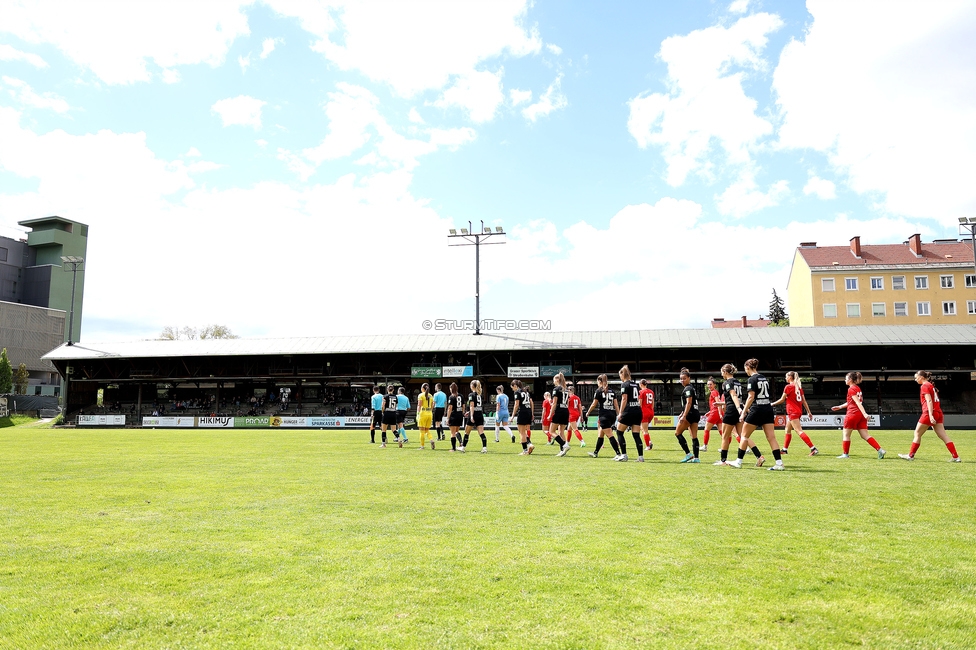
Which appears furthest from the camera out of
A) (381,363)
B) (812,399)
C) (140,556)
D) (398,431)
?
(381,363)

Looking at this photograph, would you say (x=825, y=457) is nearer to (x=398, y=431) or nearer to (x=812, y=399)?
(x=398, y=431)

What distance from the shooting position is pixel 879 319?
6050 cm

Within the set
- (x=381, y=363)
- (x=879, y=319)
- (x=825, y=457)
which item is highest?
(x=879, y=319)

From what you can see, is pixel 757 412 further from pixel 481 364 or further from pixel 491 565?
pixel 481 364

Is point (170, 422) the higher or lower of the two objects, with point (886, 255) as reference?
lower

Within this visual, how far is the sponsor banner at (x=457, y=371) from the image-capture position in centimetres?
4122

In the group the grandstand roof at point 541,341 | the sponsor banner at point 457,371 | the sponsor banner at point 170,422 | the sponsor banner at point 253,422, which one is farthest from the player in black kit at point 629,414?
the sponsor banner at point 170,422

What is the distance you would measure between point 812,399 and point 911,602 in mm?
39391

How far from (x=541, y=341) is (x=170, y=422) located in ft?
77.9

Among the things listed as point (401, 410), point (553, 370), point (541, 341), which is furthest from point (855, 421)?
point (541, 341)

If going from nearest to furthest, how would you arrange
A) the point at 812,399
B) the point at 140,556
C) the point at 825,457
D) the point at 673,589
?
the point at 673,589 → the point at 140,556 → the point at 825,457 → the point at 812,399

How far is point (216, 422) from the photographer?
4022 cm

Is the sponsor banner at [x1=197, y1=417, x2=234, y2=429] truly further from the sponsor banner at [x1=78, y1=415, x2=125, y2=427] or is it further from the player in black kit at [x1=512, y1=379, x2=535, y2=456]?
the player in black kit at [x1=512, y1=379, x2=535, y2=456]

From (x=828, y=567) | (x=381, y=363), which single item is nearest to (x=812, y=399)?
(x=381, y=363)
